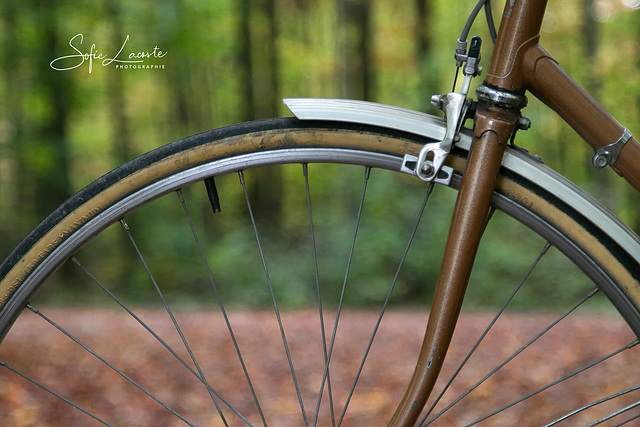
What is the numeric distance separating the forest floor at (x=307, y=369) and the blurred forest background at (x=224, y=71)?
10.3 ft

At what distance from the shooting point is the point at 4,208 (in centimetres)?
750

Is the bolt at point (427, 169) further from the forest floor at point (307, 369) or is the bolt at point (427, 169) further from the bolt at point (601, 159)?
the forest floor at point (307, 369)

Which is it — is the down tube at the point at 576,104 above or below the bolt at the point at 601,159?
above

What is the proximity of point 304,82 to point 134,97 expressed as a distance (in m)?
2.19

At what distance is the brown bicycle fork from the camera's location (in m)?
0.83

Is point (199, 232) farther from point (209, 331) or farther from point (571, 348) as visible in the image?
point (571, 348)

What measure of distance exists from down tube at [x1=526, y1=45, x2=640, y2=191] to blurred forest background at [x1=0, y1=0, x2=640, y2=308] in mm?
5809

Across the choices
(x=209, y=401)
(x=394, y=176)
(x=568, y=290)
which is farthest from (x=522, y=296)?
(x=209, y=401)

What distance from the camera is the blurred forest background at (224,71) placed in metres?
6.16
